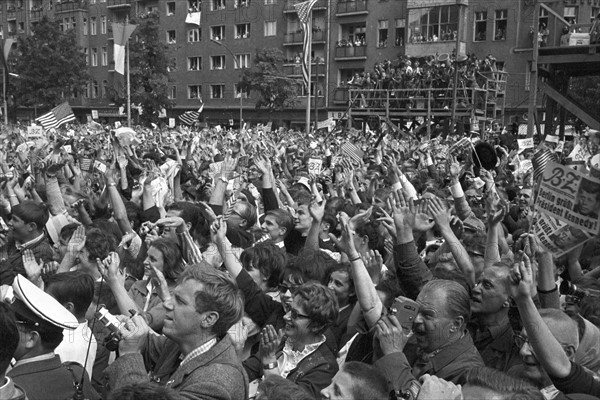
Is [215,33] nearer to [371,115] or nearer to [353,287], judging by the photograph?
[371,115]

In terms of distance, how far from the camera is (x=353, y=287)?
475cm

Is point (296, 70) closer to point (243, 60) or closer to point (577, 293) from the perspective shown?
point (243, 60)

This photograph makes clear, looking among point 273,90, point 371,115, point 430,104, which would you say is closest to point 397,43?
point 273,90

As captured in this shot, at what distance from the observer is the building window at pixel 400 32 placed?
4706 centimetres

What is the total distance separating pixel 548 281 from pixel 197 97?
184ft

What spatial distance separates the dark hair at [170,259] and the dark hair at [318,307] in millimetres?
1381

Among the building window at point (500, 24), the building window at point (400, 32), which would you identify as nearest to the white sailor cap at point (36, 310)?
the building window at point (500, 24)

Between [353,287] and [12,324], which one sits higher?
[12,324]

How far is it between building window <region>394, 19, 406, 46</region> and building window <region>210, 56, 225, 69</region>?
15.9 m

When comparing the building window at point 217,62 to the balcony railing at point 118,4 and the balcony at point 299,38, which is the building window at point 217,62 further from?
the balcony railing at point 118,4

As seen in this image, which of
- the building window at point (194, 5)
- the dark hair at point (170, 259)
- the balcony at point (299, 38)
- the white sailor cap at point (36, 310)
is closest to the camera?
the white sailor cap at point (36, 310)

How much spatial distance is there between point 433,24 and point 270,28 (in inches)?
570

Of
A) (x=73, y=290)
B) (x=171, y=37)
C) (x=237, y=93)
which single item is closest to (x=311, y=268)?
(x=73, y=290)

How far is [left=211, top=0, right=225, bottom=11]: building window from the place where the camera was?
56.7 metres
